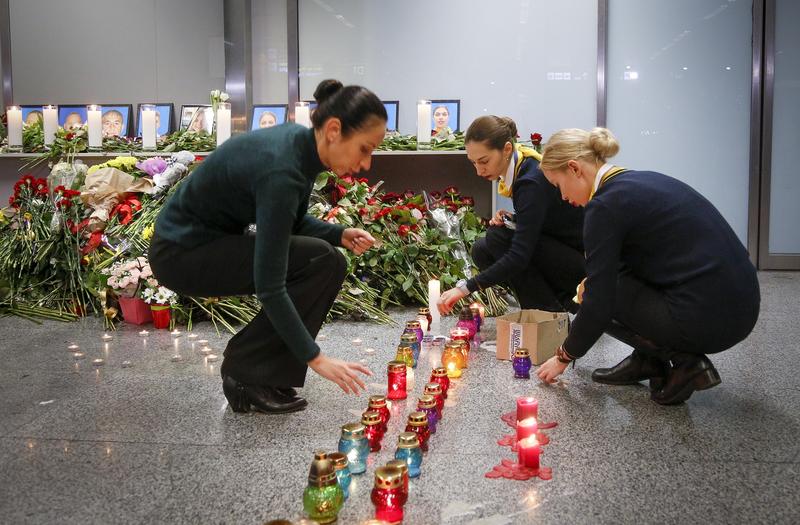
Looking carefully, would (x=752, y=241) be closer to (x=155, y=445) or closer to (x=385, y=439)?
(x=385, y=439)

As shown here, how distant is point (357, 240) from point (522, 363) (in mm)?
671

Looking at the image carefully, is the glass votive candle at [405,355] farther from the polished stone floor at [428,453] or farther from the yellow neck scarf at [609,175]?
the yellow neck scarf at [609,175]

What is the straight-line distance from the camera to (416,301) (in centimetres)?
389

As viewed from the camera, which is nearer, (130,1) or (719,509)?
(719,509)

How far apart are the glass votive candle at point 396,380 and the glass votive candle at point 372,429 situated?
40 centimetres

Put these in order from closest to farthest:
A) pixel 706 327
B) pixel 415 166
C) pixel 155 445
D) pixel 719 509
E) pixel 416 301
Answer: pixel 719 509
pixel 155 445
pixel 706 327
pixel 416 301
pixel 415 166

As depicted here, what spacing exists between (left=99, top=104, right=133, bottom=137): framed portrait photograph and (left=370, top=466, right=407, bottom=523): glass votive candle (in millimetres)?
4574

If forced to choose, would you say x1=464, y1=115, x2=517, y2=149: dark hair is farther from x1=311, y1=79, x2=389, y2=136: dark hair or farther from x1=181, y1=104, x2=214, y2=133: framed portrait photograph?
x1=181, y1=104, x2=214, y2=133: framed portrait photograph

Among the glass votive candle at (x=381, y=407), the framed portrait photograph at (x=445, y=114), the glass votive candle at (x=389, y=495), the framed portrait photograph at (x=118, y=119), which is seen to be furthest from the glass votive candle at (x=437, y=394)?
the framed portrait photograph at (x=118, y=119)

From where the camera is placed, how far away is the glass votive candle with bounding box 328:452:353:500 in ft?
4.92

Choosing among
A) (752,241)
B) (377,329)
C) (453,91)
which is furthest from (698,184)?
(377,329)

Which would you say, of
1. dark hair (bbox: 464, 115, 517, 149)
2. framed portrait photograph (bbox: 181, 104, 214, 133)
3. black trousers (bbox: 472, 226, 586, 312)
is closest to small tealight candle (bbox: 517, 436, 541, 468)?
black trousers (bbox: 472, 226, 586, 312)

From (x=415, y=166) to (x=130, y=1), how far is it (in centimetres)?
246

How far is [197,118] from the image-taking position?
5133mm
